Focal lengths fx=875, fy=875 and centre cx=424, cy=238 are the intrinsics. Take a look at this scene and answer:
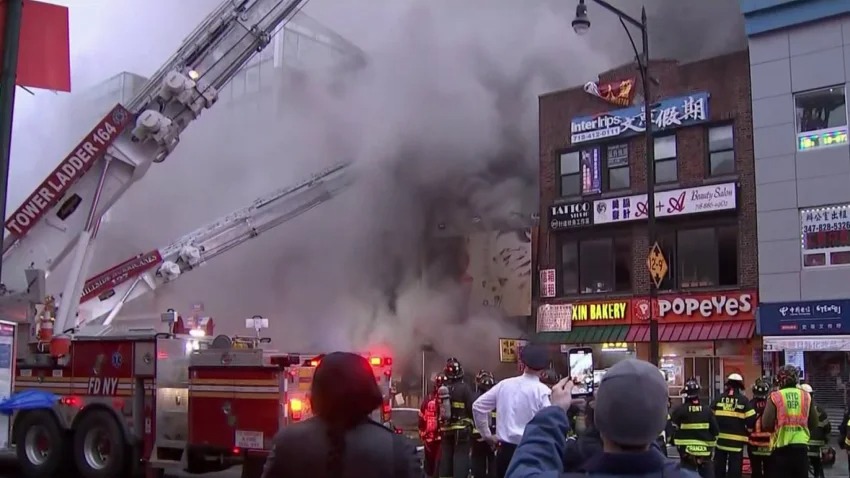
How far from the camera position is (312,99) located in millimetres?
16625

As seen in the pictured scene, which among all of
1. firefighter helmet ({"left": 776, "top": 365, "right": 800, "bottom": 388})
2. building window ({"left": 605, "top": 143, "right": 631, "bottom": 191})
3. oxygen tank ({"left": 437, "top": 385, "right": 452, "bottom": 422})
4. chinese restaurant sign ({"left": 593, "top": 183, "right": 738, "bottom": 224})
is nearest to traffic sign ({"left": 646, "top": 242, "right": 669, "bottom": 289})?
oxygen tank ({"left": 437, "top": 385, "right": 452, "bottom": 422})

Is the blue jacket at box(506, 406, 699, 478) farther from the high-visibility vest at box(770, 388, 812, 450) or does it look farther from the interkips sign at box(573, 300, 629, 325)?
the interkips sign at box(573, 300, 629, 325)

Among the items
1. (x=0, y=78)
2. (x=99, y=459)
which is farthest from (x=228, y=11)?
(x=0, y=78)

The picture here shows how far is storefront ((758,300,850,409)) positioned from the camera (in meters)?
15.3

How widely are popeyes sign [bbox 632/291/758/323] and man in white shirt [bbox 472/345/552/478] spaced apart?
1163 centimetres

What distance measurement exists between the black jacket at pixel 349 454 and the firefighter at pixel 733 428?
6.48m

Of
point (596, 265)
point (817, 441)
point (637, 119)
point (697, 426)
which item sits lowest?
point (817, 441)

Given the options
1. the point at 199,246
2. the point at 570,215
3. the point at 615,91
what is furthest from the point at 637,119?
the point at 199,246

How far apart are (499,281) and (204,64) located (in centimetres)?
993

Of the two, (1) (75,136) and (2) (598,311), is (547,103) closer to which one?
(2) (598,311)

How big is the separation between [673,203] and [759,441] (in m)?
9.86

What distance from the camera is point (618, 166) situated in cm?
1895

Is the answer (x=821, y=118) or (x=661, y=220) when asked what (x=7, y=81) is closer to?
(x=821, y=118)

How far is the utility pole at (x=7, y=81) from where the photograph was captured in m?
4.80
